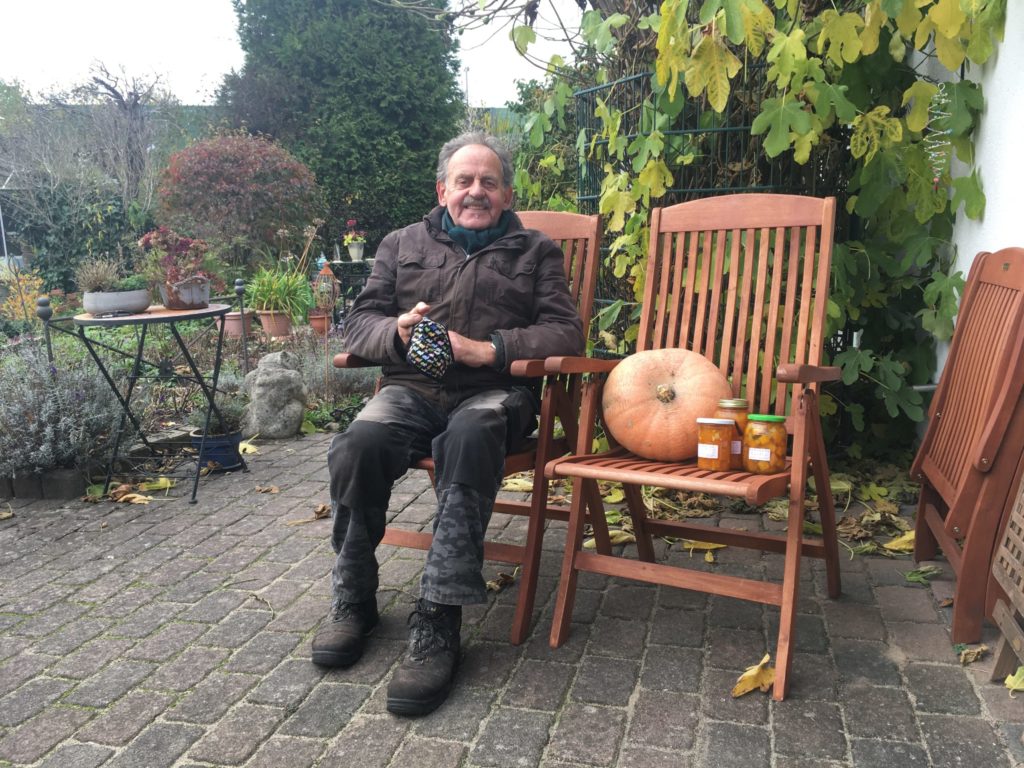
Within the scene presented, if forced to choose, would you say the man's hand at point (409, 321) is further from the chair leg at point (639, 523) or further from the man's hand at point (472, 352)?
the chair leg at point (639, 523)

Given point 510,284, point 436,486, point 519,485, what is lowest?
point 519,485

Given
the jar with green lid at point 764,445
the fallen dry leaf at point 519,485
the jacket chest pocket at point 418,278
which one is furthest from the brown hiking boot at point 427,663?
the fallen dry leaf at point 519,485

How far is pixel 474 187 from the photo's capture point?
2840 mm

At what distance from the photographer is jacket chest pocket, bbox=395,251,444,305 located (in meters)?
2.83

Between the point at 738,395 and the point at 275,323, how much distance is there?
6476 mm

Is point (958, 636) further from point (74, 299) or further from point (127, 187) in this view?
point (127, 187)

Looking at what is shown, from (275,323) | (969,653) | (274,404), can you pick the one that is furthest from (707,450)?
(275,323)

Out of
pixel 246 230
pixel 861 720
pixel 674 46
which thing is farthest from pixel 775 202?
pixel 246 230

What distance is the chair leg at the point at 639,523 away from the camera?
2.90 m

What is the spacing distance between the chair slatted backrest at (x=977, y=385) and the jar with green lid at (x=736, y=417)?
0.63 meters

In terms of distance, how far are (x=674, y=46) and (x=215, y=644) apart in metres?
2.41

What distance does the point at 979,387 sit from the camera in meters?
2.55

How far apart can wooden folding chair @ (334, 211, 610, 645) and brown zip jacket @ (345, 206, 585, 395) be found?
A: 0.12 metres

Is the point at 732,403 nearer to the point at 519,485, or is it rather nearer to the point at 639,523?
the point at 639,523
